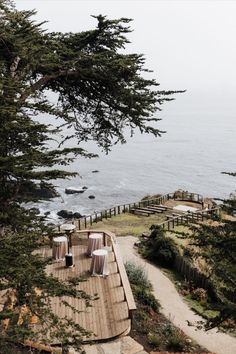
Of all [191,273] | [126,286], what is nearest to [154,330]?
[126,286]

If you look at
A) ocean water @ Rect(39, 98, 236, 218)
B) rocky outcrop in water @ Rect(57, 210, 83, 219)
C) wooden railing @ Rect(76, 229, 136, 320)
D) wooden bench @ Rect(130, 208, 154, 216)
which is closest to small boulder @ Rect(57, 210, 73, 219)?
rocky outcrop in water @ Rect(57, 210, 83, 219)

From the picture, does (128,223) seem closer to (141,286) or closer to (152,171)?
(141,286)

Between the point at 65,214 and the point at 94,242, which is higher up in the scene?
the point at 94,242

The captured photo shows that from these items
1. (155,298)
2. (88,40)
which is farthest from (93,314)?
(88,40)

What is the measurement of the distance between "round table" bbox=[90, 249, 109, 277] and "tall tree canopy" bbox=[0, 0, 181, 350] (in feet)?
8.09

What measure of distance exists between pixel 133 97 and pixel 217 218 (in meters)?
5.98

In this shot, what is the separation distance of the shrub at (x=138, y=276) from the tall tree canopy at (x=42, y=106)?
4798 millimetres

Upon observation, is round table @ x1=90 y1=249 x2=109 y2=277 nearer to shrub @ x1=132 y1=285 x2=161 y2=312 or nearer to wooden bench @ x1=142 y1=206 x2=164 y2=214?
shrub @ x1=132 y1=285 x2=161 y2=312

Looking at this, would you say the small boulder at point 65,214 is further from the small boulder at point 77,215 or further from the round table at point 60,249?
the round table at point 60,249

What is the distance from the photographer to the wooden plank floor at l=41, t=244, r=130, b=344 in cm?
1112

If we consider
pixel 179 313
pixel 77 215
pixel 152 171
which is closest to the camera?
pixel 179 313

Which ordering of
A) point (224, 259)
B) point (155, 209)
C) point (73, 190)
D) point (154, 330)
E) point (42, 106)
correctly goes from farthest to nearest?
1. point (73, 190)
2. point (155, 209)
3. point (154, 330)
4. point (42, 106)
5. point (224, 259)

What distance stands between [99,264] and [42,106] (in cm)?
691

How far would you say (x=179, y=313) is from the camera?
14188mm
